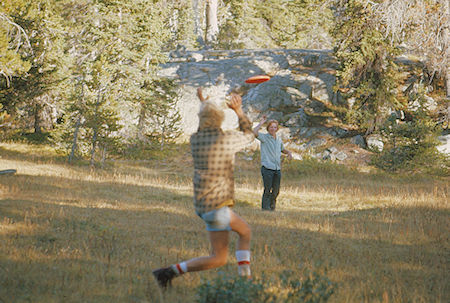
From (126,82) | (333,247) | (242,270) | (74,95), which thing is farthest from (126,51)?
(242,270)

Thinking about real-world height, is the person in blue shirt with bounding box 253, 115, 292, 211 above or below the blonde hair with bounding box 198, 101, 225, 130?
below

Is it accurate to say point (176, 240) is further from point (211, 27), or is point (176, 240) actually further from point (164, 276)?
point (211, 27)

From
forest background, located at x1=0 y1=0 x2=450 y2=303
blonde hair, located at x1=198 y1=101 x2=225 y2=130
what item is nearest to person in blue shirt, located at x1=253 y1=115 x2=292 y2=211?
forest background, located at x1=0 y1=0 x2=450 y2=303

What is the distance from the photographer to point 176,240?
22.1ft

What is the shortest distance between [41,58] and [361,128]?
57.0 feet

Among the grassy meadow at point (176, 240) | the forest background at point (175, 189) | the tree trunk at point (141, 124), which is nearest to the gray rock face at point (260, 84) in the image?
the forest background at point (175, 189)

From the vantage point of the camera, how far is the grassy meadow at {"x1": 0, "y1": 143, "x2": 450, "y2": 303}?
4.52 m

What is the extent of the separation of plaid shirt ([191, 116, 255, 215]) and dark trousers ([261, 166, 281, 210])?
A: 5.79 metres

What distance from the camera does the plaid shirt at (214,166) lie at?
3809 mm

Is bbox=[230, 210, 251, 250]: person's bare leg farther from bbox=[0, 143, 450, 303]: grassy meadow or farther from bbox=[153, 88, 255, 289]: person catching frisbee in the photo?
bbox=[0, 143, 450, 303]: grassy meadow

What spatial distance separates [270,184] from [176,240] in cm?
372

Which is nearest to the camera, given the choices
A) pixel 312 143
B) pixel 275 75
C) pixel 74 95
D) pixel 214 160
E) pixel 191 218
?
pixel 214 160

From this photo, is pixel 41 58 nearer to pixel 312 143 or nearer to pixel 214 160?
pixel 312 143

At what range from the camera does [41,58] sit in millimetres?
18969
